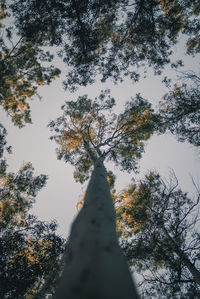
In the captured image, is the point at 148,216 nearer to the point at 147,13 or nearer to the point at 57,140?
the point at 57,140

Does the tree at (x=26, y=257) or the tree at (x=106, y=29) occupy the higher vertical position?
the tree at (x=106, y=29)

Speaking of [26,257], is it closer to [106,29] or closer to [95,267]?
[95,267]

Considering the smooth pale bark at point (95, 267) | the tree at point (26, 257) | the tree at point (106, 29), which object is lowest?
the smooth pale bark at point (95, 267)

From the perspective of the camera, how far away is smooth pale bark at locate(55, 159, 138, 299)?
117 cm

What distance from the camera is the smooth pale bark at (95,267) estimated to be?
3.85 ft

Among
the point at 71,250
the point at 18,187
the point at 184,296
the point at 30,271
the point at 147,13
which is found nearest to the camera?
the point at 71,250

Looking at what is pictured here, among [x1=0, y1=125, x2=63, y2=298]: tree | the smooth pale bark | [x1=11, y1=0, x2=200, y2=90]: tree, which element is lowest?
the smooth pale bark

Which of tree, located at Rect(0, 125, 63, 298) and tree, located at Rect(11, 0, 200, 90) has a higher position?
tree, located at Rect(11, 0, 200, 90)

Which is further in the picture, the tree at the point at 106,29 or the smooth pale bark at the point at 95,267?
the tree at the point at 106,29

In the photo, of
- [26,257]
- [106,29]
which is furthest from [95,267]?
[106,29]

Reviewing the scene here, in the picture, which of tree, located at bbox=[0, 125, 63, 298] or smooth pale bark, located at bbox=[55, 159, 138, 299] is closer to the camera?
smooth pale bark, located at bbox=[55, 159, 138, 299]

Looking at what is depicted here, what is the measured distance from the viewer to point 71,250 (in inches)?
67.9

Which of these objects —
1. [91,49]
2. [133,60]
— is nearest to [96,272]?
[91,49]

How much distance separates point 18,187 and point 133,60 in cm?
1143
